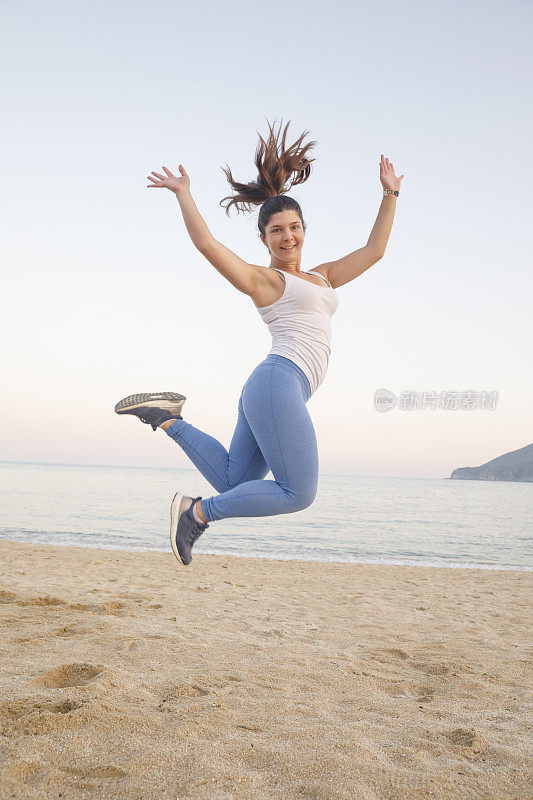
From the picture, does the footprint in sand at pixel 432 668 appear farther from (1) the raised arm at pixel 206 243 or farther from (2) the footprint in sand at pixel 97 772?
(1) the raised arm at pixel 206 243

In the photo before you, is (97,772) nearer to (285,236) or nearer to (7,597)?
(285,236)

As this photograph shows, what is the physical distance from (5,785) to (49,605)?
3.65 meters

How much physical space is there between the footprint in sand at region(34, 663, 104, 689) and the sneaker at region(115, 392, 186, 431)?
1.51 meters

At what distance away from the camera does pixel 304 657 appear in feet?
13.2

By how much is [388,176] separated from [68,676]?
135 inches

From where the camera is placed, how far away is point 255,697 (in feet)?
9.84

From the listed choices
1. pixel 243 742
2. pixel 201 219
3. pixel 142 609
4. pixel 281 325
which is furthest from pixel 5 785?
pixel 142 609

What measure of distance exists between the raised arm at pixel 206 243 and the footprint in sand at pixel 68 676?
234cm

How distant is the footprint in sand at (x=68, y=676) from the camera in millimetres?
3018

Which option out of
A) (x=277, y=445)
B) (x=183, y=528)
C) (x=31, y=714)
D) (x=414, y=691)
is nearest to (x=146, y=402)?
(x=183, y=528)

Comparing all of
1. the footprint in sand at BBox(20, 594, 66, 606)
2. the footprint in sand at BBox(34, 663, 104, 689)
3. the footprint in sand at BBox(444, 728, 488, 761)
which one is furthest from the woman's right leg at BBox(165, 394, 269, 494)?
the footprint in sand at BBox(20, 594, 66, 606)

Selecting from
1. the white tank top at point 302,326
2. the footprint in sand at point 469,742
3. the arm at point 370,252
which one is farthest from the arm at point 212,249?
the footprint in sand at point 469,742

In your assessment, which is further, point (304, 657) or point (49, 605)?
point (49, 605)

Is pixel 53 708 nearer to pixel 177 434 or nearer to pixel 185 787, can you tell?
pixel 185 787
